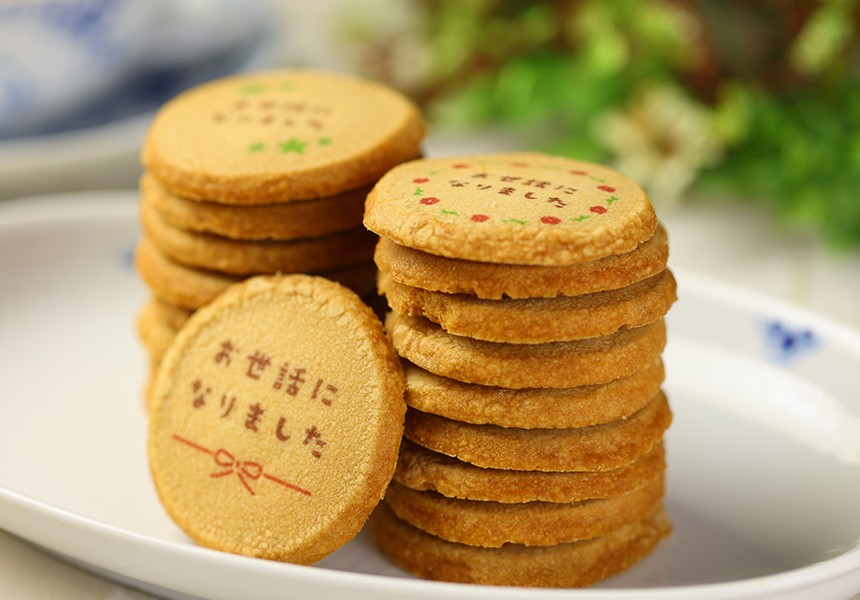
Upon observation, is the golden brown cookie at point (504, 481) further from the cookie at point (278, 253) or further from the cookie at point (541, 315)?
the cookie at point (278, 253)

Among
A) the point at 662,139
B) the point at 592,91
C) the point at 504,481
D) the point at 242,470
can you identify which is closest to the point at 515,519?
the point at 504,481

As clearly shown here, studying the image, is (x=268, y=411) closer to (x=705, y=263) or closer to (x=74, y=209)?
(x=74, y=209)

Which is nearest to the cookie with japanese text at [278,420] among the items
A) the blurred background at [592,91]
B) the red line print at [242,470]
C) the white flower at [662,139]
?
the red line print at [242,470]

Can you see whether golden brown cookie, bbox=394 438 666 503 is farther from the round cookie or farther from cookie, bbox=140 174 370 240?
cookie, bbox=140 174 370 240

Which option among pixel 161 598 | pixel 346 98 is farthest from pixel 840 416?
pixel 161 598

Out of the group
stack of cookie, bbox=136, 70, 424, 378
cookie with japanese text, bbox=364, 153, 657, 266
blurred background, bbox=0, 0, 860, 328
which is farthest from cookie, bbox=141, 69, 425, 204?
blurred background, bbox=0, 0, 860, 328

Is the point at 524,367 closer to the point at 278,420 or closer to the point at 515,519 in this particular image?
the point at 515,519

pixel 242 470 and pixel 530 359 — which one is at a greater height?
pixel 530 359
